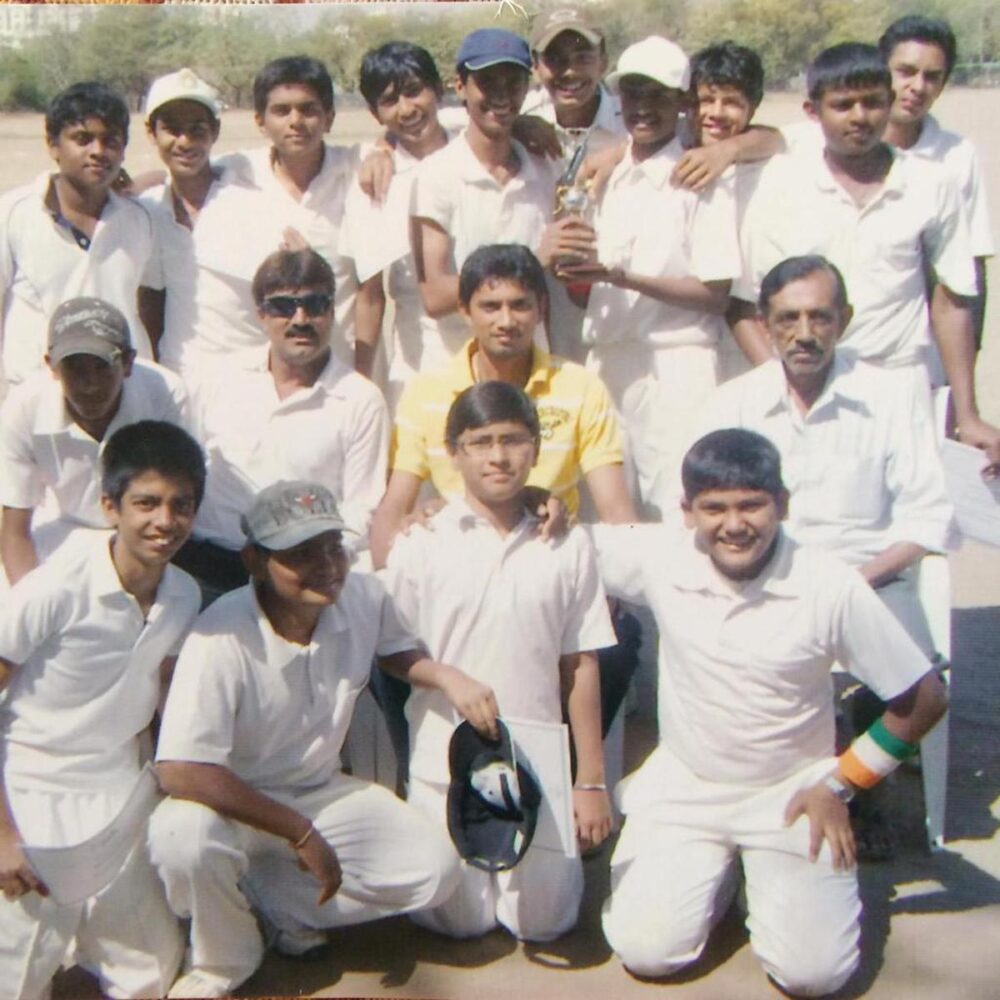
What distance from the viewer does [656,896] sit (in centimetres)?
324

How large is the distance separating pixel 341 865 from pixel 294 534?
728 millimetres

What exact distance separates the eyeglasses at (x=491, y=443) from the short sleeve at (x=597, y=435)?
41cm

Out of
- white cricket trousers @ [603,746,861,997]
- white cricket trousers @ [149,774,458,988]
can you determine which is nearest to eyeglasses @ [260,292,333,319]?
white cricket trousers @ [149,774,458,988]

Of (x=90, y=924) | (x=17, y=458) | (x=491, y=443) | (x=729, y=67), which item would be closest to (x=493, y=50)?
(x=729, y=67)

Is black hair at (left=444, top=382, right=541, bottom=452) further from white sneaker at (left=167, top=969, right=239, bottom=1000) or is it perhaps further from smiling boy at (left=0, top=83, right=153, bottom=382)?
white sneaker at (left=167, top=969, right=239, bottom=1000)

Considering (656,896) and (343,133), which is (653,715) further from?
(343,133)

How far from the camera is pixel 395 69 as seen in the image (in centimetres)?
412

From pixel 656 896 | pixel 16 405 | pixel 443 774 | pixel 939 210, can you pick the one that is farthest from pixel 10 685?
pixel 939 210

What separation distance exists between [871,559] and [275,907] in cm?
165

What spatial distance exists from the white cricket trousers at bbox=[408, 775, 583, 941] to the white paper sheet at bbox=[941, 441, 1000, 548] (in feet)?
4.16

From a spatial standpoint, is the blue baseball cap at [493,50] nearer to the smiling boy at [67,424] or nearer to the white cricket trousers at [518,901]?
the smiling boy at [67,424]

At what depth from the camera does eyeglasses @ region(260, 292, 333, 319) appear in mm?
3707

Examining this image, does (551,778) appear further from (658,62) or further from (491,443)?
(658,62)

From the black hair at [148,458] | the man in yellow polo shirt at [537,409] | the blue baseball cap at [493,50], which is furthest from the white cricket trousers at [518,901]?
the blue baseball cap at [493,50]
